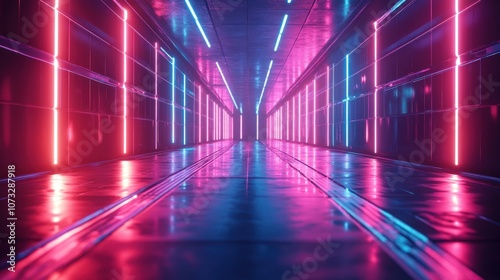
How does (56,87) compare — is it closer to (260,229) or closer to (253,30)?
(260,229)

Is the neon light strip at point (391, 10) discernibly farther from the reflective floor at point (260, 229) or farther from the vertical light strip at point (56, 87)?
the vertical light strip at point (56, 87)

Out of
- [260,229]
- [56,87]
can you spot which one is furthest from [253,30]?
[260,229]

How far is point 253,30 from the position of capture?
1812cm

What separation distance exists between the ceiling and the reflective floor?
8.42m

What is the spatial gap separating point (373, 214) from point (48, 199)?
14.6ft

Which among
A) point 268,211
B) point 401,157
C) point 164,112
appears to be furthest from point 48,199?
point 164,112

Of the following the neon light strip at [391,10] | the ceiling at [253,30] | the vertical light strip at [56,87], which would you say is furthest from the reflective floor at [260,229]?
the ceiling at [253,30]

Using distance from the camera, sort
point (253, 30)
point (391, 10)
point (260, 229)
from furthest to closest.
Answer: point (253, 30)
point (391, 10)
point (260, 229)

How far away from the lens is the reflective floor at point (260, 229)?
3211 mm

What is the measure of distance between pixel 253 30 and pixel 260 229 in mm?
14674

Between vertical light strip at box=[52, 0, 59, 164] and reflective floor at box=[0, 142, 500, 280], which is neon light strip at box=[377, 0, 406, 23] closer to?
reflective floor at box=[0, 142, 500, 280]

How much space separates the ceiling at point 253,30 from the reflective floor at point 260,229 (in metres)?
8.42

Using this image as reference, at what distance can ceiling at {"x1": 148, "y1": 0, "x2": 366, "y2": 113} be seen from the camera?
1490 cm

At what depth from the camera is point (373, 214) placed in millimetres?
5227
